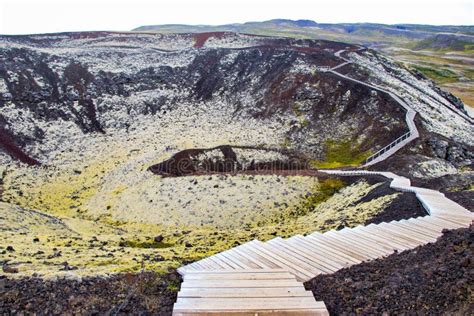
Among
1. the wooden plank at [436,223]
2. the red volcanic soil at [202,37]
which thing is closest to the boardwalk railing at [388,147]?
the wooden plank at [436,223]

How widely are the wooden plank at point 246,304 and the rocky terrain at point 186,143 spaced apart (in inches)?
125

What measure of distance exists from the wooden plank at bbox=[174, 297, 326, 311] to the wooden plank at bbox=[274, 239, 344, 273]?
2137 mm

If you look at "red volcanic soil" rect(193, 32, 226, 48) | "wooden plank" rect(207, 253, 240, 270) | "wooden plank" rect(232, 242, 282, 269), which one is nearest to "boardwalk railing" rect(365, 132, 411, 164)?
"wooden plank" rect(232, 242, 282, 269)

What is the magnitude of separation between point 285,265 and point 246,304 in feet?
8.56

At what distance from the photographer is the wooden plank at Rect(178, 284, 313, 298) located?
981 centimetres

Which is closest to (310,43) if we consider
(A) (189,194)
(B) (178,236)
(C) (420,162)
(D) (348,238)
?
(C) (420,162)

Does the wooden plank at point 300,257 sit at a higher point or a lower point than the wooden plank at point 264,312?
lower

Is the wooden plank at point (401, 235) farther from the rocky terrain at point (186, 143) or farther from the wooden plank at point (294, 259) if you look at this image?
the rocky terrain at point (186, 143)

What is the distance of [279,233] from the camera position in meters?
23.1

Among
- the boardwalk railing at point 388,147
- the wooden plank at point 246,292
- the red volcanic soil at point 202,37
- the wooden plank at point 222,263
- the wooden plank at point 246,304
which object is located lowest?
the boardwalk railing at point 388,147

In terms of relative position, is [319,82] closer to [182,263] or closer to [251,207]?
[251,207]

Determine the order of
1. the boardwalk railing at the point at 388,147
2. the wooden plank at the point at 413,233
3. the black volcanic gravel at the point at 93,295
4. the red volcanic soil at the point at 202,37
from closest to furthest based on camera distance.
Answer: the black volcanic gravel at the point at 93,295 → the wooden plank at the point at 413,233 → the boardwalk railing at the point at 388,147 → the red volcanic soil at the point at 202,37

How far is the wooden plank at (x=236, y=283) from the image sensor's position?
1026cm

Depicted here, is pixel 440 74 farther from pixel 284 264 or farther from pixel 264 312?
pixel 264 312
